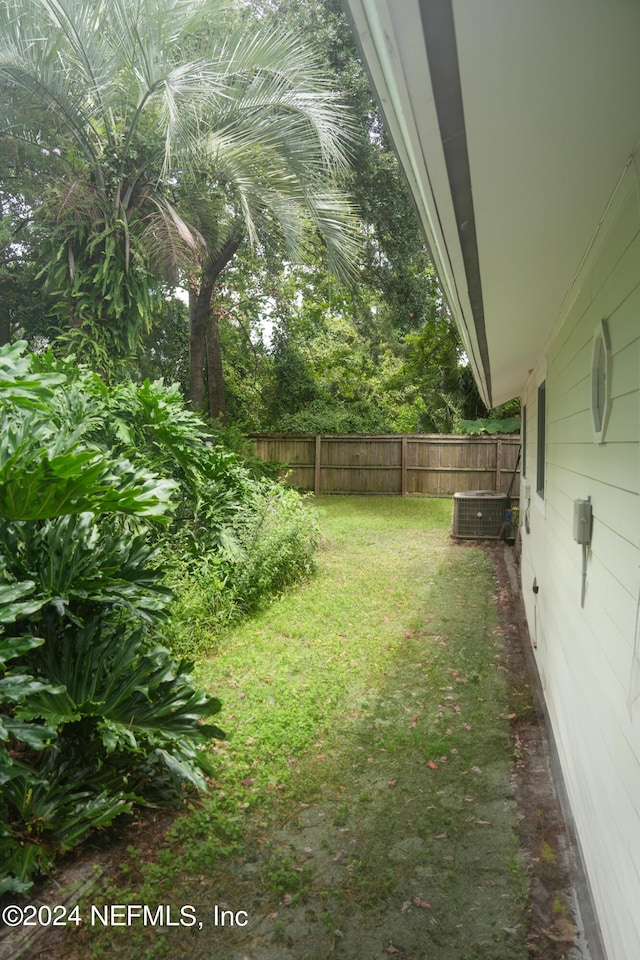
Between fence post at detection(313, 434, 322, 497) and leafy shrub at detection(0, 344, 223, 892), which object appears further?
fence post at detection(313, 434, 322, 497)

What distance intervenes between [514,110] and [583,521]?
5.33 feet

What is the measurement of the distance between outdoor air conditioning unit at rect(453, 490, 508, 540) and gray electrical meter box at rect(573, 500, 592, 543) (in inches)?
291

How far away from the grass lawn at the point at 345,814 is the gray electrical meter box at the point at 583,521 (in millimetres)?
1392

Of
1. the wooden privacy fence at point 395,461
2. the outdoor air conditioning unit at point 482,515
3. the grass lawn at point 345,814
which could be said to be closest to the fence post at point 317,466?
the wooden privacy fence at point 395,461

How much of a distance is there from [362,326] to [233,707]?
1646 centimetres

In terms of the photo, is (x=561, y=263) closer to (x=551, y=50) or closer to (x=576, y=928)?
(x=551, y=50)

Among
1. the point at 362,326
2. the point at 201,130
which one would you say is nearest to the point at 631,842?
the point at 201,130

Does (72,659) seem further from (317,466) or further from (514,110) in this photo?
(317,466)

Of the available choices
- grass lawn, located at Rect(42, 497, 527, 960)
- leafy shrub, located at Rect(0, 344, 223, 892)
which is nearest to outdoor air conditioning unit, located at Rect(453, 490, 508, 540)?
grass lawn, located at Rect(42, 497, 527, 960)

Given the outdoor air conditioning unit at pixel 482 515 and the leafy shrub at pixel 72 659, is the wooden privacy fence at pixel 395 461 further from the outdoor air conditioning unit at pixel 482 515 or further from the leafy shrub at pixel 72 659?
the leafy shrub at pixel 72 659

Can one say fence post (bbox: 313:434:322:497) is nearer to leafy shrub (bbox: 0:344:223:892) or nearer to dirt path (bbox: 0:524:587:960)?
dirt path (bbox: 0:524:587:960)

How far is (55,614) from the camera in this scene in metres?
2.91

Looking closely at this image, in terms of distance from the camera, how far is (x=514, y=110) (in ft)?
3.77

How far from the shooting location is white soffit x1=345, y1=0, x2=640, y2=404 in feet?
2.83
